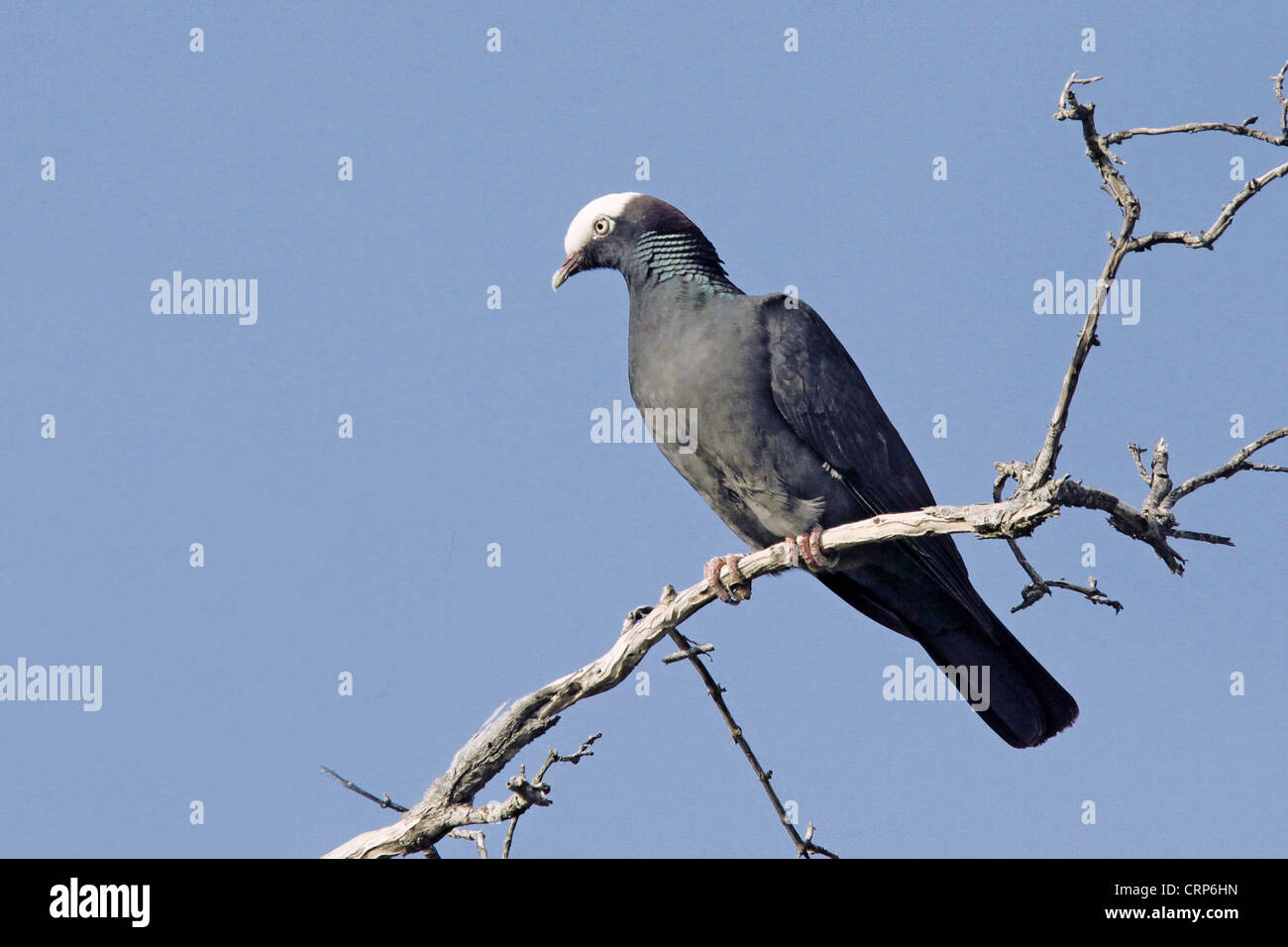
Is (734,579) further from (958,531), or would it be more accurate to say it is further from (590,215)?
(590,215)

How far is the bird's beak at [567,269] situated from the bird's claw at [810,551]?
5.58ft

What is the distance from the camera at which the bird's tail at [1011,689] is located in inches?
217

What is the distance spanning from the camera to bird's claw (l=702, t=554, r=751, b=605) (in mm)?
4902

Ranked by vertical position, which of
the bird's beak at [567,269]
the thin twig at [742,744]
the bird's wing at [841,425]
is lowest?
the thin twig at [742,744]

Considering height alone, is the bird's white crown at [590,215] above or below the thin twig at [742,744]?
above

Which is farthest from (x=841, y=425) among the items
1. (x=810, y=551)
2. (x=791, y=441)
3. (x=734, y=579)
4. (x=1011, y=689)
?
(x=1011, y=689)

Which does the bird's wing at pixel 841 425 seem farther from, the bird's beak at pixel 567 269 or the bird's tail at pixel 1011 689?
the bird's beak at pixel 567 269

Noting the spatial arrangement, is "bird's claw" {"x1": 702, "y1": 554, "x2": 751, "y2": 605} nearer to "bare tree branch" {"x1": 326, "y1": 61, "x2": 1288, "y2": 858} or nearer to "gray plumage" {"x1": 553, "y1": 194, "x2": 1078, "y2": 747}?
"bare tree branch" {"x1": 326, "y1": 61, "x2": 1288, "y2": 858}

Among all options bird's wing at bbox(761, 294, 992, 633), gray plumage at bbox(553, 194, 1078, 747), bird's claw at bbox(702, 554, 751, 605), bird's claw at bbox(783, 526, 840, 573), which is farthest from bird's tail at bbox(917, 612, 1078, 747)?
bird's claw at bbox(702, 554, 751, 605)

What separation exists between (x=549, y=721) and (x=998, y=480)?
1.72 metres

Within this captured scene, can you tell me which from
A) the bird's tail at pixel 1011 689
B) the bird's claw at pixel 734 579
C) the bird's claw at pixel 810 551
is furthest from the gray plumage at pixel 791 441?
the bird's claw at pixel 734 579

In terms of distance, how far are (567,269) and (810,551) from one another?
183 cm

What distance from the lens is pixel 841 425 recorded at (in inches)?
214
